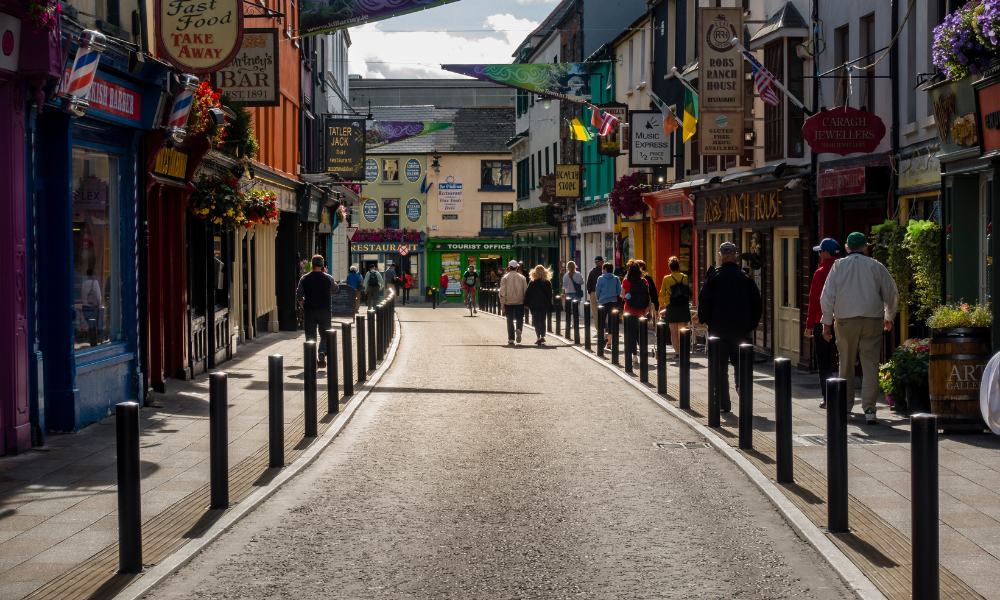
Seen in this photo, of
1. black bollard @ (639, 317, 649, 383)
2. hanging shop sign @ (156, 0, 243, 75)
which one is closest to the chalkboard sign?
black bollard @ (639, 317, 649, 383)

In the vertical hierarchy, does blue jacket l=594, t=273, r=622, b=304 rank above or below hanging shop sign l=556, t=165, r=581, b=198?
below

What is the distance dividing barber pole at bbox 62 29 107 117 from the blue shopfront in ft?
0.32

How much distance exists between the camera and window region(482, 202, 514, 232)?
6494 centimetres

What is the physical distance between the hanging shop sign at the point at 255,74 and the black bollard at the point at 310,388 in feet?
29.1

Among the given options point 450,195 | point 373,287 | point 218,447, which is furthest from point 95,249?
point 450,195

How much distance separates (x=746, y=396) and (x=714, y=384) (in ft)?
5.46

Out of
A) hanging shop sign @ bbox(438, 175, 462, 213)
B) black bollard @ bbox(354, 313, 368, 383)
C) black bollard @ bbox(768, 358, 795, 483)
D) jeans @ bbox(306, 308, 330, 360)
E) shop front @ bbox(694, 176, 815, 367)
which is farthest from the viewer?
hanging shop sign @ bbox(438, 175, 462, 213)

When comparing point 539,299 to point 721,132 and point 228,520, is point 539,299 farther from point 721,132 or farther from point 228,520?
point 228,520

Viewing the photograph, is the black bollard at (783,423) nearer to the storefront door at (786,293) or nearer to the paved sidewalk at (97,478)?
the paved sidewalk at (97,478)

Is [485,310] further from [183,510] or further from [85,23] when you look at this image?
[183,510]

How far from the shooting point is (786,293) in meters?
20.0

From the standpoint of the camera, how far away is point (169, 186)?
14719 mm

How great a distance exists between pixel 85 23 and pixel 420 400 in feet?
17.8

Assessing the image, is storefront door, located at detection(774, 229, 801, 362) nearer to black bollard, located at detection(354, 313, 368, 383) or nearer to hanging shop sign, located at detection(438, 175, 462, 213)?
black bollard, located at detection(354, 313, 368, 383)
